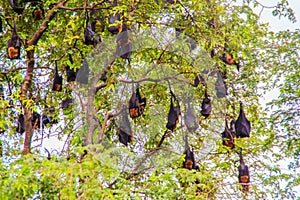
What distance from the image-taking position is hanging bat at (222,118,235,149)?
229 inches

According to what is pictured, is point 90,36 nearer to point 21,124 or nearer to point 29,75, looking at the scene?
point 29,75

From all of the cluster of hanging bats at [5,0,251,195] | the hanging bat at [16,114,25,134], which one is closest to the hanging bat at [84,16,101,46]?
the cluster of hanging bats at [5,0,251,195]

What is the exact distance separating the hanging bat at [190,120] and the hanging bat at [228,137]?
1.60 feet

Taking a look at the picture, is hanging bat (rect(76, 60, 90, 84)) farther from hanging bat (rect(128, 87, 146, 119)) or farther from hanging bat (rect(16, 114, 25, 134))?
hanging bat (rect(16, 114, 25, 134))

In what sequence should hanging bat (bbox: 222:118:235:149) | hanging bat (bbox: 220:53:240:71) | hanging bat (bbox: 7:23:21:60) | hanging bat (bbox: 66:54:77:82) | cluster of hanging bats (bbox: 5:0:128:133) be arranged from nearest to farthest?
cluster of hanging bats (bbox: 5:0:128:133) < hanging bat (bbox: 220:53:240:71) < hanging bat (bbox: 7:23:21:60) < hanging bat (bbox: 66:54:77:82) < hanging bat (bbox: 222:118:235:149)

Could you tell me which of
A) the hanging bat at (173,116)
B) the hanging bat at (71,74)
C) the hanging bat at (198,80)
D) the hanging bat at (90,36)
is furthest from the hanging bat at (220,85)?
the hanging bat at (71,74)

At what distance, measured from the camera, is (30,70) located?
5.41 m

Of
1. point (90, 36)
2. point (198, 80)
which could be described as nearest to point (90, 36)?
point (90, 36)

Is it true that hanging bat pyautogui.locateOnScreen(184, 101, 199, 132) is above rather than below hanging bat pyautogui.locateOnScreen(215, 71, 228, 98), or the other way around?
below

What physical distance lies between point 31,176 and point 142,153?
5.96ft

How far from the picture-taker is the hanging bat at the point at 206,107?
217 inches

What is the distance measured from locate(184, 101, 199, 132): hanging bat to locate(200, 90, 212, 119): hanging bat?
0.49 ft

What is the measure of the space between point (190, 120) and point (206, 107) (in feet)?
0.91

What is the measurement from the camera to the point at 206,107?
18.2 ft
